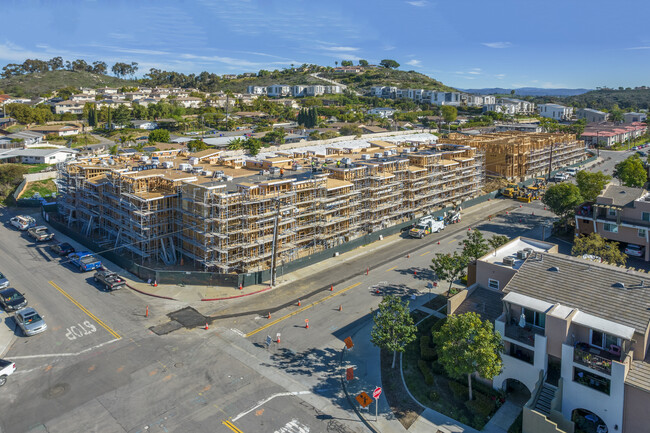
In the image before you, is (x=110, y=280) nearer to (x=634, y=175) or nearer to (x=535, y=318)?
(x=535, y=318)

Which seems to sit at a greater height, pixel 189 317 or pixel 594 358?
pixel 594 358

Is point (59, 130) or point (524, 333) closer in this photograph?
point (524, 333)

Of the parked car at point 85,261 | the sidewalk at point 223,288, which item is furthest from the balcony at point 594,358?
the parked car at point 85,261

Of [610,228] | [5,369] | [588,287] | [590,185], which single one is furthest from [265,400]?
[590,185]

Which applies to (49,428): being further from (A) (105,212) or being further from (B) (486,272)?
(A) (105,212)

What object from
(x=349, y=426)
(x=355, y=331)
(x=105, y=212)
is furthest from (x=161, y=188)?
(x=349, y=426)

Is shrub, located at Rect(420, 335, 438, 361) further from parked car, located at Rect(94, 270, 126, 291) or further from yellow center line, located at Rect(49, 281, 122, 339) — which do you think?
parked car, located at Rect(94, 270, 126, 291)

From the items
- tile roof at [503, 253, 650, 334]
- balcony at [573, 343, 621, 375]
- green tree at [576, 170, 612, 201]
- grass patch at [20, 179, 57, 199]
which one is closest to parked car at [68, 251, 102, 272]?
grass patch at [20, 179, 57, 199]
